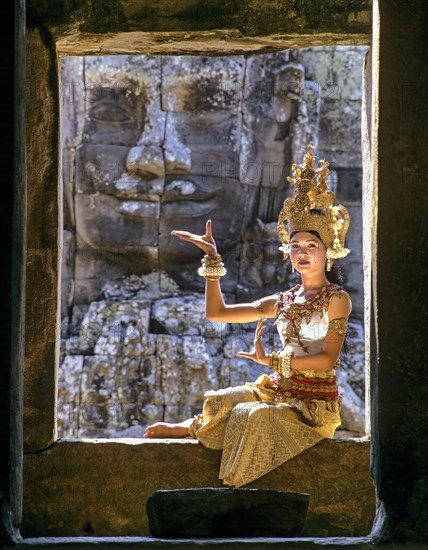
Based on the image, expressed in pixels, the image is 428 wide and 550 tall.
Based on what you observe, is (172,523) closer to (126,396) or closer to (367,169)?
(367,169)

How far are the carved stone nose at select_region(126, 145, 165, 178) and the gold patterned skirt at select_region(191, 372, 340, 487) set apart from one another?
17.5 ft

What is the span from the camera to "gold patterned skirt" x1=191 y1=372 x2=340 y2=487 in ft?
18.5

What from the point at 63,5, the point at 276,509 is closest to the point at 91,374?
the point at 63,5

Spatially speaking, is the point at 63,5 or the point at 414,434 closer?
the point at 414,434

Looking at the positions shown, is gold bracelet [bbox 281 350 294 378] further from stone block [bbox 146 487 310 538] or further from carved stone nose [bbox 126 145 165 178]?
carved stone nose [bbox 126 145 165 178]

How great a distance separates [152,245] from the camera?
449 inches

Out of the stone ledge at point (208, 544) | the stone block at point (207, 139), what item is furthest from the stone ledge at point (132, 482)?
the stone block at point (207, 139)

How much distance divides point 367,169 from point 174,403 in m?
5.31

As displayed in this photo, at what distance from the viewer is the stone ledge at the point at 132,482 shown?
5.88 m

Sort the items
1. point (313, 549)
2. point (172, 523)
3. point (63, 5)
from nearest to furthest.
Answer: point (313, 549), point (172, 523), point (63, 5)

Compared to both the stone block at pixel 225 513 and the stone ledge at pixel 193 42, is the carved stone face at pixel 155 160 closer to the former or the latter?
the stone ledge at pixel 193 42

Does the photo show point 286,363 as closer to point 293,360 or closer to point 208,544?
point 293,360

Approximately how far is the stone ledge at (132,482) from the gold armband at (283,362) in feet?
1.41

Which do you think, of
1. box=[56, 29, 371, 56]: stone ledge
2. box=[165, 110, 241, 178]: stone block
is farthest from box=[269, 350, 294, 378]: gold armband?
box=[165, 110, 241, 178]: stone block
